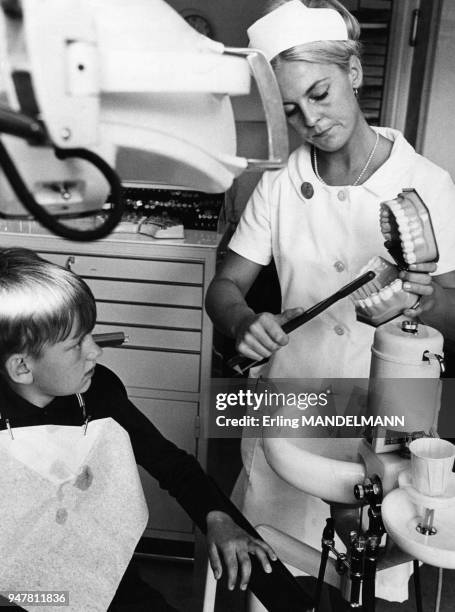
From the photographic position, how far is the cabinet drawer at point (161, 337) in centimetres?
277

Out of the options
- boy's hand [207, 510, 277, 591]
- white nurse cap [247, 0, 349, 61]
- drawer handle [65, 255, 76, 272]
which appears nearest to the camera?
boy's hand [207, 510, 277, 591]

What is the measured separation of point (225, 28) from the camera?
3.39 metres

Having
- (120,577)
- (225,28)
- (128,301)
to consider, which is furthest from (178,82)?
(225,28)

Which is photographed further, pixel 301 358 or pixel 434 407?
pixel 301 358

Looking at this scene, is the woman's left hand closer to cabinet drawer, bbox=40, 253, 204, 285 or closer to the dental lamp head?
the dental lamp head

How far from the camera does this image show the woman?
148cm

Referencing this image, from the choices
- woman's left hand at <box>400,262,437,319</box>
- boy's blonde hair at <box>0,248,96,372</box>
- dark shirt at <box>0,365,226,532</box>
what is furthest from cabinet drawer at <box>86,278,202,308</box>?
woman's left hand at <box>400,262,437,319</box>

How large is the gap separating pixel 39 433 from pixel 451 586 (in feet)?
6.25

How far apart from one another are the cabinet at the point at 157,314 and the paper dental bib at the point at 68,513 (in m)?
1.07

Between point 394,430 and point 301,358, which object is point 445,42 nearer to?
point 301,358

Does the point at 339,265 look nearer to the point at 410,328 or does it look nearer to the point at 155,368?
the point at 410,328

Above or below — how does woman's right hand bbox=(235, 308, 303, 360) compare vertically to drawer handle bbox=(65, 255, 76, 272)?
above

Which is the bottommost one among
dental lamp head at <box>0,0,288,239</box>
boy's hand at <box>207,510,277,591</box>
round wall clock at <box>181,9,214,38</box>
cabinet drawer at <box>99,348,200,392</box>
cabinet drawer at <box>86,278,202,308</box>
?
cabinet drawer at <box>99,348,200,392</box>

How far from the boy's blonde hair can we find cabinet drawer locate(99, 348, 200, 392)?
3.99 ft
